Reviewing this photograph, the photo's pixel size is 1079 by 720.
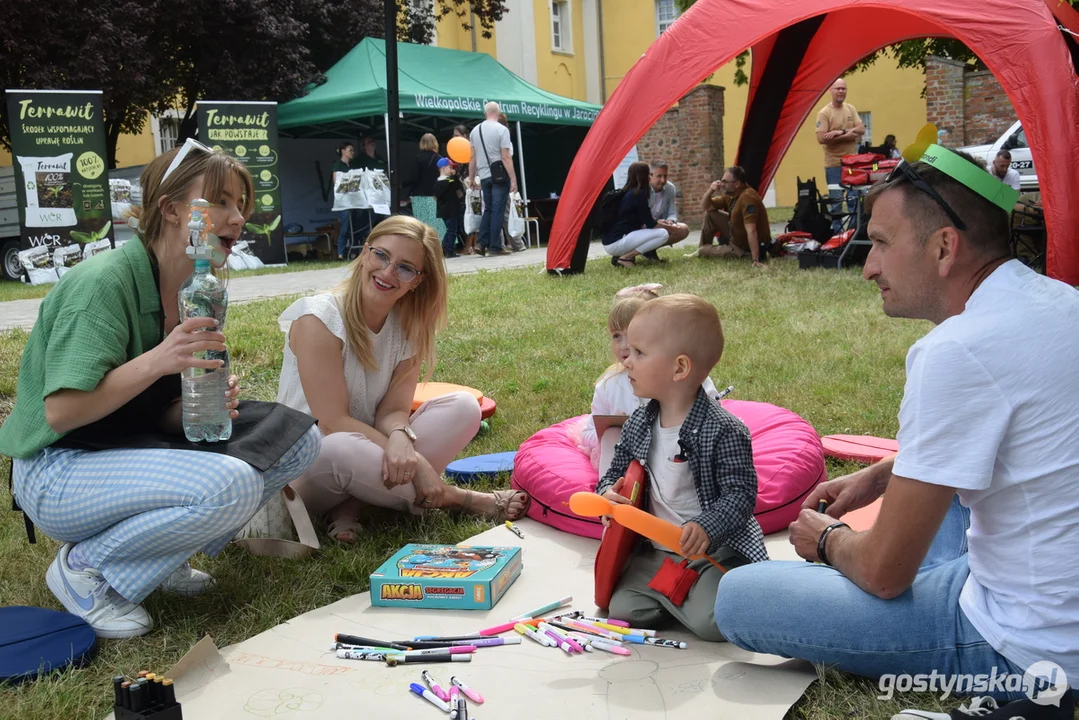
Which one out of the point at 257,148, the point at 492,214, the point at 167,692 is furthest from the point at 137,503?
the point at 492,214

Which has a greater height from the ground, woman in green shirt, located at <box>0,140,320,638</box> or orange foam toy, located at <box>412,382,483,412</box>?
woman in green shirt, located at <box>0,140,320,638</box>

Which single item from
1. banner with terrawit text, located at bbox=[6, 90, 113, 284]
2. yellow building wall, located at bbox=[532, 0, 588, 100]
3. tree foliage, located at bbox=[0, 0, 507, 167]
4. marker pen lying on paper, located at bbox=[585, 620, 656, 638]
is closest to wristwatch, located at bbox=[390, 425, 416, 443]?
marker pen lying on paper, located at bbox=[585, 620, 656, 638]

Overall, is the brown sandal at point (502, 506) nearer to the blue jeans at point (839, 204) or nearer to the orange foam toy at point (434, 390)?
the orange foam toy at point (434, 390)

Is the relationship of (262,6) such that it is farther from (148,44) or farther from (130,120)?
(130,120)

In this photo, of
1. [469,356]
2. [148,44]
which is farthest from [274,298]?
[148,44]

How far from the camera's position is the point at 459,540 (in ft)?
11.5

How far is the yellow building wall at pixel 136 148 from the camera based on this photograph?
61.1 ft

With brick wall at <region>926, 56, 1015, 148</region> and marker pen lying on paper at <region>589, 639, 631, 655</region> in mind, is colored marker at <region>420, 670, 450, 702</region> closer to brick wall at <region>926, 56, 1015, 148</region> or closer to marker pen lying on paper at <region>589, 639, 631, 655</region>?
marker pen lying on paper at <region>589, 639, 631, 655</region>

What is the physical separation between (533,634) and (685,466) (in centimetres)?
61

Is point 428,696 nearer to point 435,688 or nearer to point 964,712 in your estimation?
point 435,688

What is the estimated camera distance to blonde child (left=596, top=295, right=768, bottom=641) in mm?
2600

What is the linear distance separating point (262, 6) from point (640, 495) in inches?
607

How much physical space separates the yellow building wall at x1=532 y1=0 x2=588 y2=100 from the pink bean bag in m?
22.5

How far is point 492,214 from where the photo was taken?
13.9 meters
